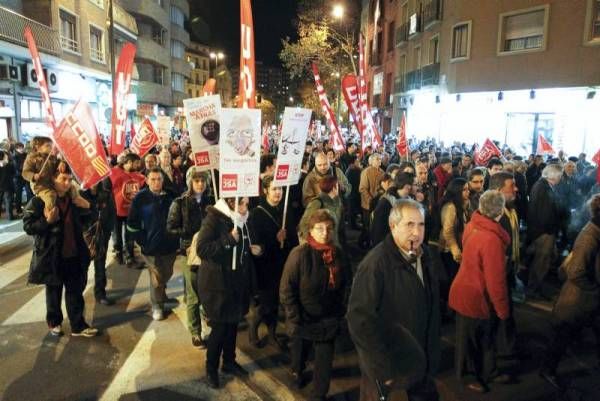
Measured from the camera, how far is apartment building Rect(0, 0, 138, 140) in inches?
779

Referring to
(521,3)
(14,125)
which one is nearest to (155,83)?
(14,125)

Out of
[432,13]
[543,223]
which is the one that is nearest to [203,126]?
[543,223]

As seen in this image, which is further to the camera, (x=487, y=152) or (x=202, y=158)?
(x=487, y=152)

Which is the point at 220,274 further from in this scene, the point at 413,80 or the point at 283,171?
the point at 413,80

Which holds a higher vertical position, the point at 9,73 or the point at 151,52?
the point at 151,52

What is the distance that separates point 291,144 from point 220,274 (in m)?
1.98

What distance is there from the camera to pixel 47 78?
22.9 m

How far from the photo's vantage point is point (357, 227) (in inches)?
477

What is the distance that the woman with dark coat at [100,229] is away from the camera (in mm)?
6633

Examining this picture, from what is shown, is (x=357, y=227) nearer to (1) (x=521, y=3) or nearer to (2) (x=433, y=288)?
(2) (x=433, y=288)

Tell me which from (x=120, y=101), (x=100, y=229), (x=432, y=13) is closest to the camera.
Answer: (x=100, y=229)

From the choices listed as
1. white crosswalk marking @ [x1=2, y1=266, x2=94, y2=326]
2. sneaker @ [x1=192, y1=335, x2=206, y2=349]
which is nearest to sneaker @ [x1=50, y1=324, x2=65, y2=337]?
white crosswalk marking @ [x1=2, y1=266, x2=94, y2=326]

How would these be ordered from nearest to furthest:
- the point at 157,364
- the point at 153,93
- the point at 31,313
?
1. the point at 157,364
2. the point at 31,313
3. the point at 153,93

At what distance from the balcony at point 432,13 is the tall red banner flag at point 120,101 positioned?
20514mm
